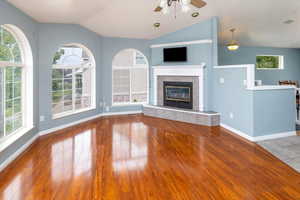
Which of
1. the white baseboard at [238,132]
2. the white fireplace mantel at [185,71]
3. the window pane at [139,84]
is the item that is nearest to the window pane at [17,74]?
the window pane at [139,84]

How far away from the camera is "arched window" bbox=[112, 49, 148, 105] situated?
23.0 feet

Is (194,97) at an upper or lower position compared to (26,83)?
lower

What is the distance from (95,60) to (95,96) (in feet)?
3.63

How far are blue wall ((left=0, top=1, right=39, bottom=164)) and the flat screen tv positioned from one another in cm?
365

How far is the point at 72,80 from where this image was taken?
5.65 meters

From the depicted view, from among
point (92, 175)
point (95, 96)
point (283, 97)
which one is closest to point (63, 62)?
point (95, 96)

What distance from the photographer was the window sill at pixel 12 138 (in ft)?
10.2

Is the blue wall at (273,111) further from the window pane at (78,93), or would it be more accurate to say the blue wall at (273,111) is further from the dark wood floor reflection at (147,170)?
the window pane at (78,93)

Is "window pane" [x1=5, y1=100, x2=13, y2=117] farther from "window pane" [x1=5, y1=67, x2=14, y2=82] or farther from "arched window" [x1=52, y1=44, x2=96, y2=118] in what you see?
"arched window" [x1=52, y1=44, x2=96, y2=118]

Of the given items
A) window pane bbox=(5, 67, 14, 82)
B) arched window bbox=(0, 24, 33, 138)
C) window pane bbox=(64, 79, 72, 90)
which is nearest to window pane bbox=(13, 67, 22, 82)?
arched window bbox=(0, 24, 33, 138)

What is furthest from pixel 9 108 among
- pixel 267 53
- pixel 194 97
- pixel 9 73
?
pixel 267 53

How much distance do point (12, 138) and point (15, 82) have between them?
1.05 m

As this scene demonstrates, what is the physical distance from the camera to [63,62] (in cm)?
544

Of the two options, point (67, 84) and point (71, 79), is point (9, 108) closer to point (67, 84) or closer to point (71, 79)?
point (67, 84)
